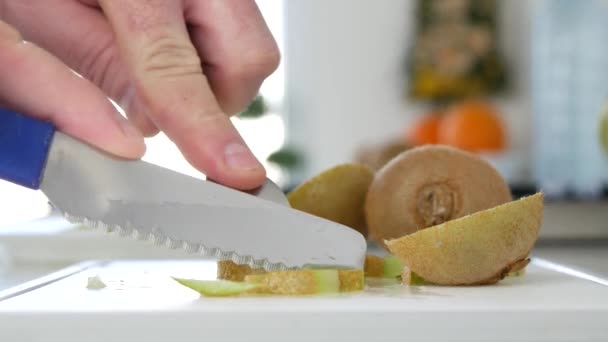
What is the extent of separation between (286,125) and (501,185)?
13.4ft

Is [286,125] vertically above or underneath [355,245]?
above

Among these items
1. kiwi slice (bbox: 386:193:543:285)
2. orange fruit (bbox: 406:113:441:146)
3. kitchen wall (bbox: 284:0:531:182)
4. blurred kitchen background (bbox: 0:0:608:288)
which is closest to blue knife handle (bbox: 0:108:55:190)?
kiwi slice (bbox: 386:193:543:285)

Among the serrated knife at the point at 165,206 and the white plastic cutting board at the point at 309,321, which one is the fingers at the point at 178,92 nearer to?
the serrated knife at the point at 165,206

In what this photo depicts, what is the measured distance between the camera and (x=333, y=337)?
69 cm

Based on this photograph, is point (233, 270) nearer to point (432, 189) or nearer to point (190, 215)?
point (190, 215)

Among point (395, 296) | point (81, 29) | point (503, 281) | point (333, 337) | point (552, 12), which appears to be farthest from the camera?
point (552, 12)

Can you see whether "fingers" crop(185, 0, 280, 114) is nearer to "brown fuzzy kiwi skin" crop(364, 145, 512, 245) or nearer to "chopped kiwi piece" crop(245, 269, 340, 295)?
"brown fuzzy kiwi skin" crop(364, 145, 512, 245)

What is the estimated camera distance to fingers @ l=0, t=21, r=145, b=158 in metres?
0.78

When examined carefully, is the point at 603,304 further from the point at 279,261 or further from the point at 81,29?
the point at 81,29

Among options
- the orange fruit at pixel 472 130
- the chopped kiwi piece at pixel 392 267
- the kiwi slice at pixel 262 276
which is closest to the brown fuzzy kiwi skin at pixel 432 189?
the chopped kiwi piece at pixel 392 267

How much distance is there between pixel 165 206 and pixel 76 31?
409mm

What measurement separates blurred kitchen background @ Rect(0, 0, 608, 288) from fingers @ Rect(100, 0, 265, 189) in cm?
319

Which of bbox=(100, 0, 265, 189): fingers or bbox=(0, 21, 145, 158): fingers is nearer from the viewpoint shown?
bbox=(0, 21, 145, 158): fingers

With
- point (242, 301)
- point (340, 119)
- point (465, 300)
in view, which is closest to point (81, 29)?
point (242, 301)
